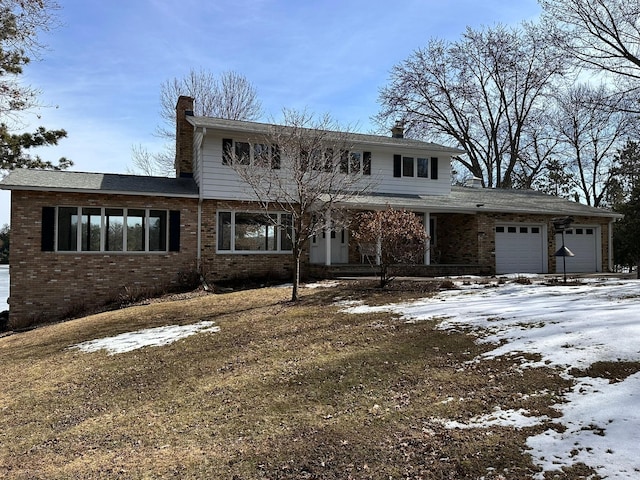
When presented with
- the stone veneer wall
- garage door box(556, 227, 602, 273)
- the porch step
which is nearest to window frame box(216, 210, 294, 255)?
the stone veneer wall

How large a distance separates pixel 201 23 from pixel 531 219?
45.6 feet

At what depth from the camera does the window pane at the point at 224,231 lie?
15.7 metres

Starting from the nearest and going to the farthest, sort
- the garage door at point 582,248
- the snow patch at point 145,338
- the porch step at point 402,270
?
the snow patch at point 145,338 → the porch step at point 402,270 → the garage door at point 582,248

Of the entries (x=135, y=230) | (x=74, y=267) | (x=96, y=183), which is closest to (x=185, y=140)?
(x=96, y=183)

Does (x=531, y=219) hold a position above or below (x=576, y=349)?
above

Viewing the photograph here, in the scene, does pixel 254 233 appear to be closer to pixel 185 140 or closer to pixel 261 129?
pixel 261 129

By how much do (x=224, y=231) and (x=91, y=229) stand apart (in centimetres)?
417

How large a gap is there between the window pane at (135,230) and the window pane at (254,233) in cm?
309

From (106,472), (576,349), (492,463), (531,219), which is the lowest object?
(106,472)

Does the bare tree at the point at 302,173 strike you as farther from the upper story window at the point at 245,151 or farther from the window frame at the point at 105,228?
the window frame at the point at 105,228

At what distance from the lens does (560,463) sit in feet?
10.3

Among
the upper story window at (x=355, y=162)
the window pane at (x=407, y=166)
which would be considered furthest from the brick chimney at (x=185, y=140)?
the window pane at (x=407, y=166)

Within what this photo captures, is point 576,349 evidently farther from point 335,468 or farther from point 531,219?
point 531,219

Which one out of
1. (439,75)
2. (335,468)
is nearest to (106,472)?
(335,468)
